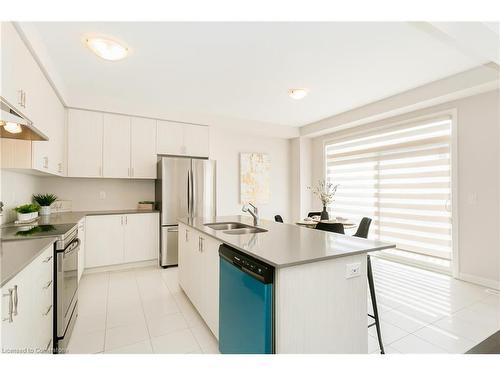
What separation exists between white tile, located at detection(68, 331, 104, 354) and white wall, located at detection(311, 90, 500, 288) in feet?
14.0

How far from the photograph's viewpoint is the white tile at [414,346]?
188 cm

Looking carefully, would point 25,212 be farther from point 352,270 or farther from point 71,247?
point 352,270

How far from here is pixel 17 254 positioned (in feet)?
4.50

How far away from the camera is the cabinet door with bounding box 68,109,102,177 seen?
146 inches

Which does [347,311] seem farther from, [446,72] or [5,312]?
[446,72]

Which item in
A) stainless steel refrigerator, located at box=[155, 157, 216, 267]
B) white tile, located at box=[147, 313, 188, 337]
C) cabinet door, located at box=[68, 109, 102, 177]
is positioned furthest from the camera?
stainless steel refrigerator, located at box=[155, 157, 216, 267]

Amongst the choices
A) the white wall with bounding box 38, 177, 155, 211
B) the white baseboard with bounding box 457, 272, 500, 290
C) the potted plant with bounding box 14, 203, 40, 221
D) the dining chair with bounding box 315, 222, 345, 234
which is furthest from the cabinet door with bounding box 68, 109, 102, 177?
the white baseboard with bounding box 457, 272, 500, 290

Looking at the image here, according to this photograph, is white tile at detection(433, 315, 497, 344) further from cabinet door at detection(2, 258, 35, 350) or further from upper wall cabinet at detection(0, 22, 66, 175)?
upper wall cabinet at detection(0, 22, 66, 175)

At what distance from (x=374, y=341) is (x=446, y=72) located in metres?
3.19

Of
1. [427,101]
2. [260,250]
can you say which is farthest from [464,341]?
[427,101]

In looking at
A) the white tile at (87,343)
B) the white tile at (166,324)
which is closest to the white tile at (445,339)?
the white tile at (166,324)

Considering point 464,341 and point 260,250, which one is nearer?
point 260,250
